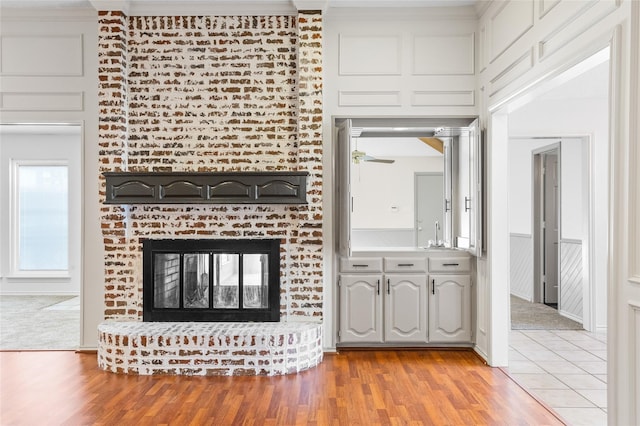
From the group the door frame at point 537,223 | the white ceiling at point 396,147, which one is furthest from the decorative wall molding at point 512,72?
the door frame at point 537,223

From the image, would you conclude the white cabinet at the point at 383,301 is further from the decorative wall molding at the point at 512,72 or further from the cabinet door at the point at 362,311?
the decorative wall molding at the point at 512,72

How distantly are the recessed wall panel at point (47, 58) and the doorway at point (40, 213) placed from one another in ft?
10.8

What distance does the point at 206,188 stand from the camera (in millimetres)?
4469

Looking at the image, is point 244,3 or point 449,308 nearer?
point 244,3

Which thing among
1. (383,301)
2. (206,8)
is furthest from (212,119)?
(383,301)

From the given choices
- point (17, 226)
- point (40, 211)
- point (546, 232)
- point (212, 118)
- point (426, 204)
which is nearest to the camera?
point (212, 118)

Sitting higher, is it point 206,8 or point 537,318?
point 206,8

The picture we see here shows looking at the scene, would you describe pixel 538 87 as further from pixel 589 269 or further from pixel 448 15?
pixel 589 269

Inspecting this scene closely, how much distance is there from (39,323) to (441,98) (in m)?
5.37

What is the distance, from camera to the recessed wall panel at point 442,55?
15.6ft

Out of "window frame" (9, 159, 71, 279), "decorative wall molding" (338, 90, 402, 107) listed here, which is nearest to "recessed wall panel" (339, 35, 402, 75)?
"decorative wall molding" (338, 90, 402, 107)

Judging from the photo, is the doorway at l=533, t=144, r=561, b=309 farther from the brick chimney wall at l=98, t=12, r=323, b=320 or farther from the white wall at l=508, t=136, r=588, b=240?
the brick chimney wall at l=98, t=12, r=323, b=320

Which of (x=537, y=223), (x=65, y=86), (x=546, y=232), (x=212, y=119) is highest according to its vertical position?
(x=65, y=86)

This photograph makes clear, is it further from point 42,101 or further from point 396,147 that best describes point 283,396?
point 396,147
